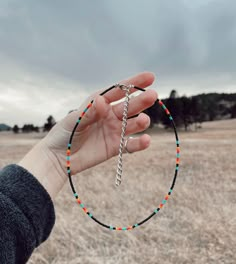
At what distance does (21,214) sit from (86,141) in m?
0.71

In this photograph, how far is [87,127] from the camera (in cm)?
228

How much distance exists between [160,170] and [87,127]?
11.4 metres

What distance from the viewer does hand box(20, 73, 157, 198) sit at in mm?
2174

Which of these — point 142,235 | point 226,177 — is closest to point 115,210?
point 142,235

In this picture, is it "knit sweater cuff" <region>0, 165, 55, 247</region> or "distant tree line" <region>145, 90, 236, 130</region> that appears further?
"distant tree line" <region>145, 90, 236, 130</region>

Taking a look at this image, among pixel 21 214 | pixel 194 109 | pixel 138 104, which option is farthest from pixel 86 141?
pixel 194 109

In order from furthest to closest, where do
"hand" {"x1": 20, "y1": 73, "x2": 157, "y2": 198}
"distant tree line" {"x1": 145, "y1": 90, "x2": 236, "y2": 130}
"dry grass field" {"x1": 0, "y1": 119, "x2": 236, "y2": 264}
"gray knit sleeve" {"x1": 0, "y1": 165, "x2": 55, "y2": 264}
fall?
"distant tree line" {"x1": 145, "y1": 90, "x2": 236, "y2": 130}
"dry grass field" {"x1": 0, "y1": 119, "x2": 236, "y2": 264}
"hand" {"x1": 20, "y1": 73, "x2": 157, "y2": 198}
"gray knit sleeve" {"x1": 0, "y1": 165, "x2": 55, "y2": 264}

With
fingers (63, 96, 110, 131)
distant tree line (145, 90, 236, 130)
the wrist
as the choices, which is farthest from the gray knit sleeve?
distant tree line (145, 90, 236, 130)

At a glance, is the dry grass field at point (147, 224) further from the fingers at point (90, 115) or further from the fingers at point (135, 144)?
the fingers at point (90, 115)

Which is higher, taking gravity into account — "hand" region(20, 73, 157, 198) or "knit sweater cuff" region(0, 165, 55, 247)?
"hand" region(20, 73, 157, 198)

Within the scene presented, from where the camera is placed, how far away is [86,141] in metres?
2.35

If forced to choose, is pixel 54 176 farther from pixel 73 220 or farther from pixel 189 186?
pixel 189 186

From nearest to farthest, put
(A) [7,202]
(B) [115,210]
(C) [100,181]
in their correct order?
(A) [7,202], (B) [115,210], (C) [100,181]

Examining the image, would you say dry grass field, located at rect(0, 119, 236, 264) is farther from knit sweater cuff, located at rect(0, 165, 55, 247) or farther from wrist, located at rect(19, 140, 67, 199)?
knit sweater cuff, located at rect(0, 165, 55, 247)
